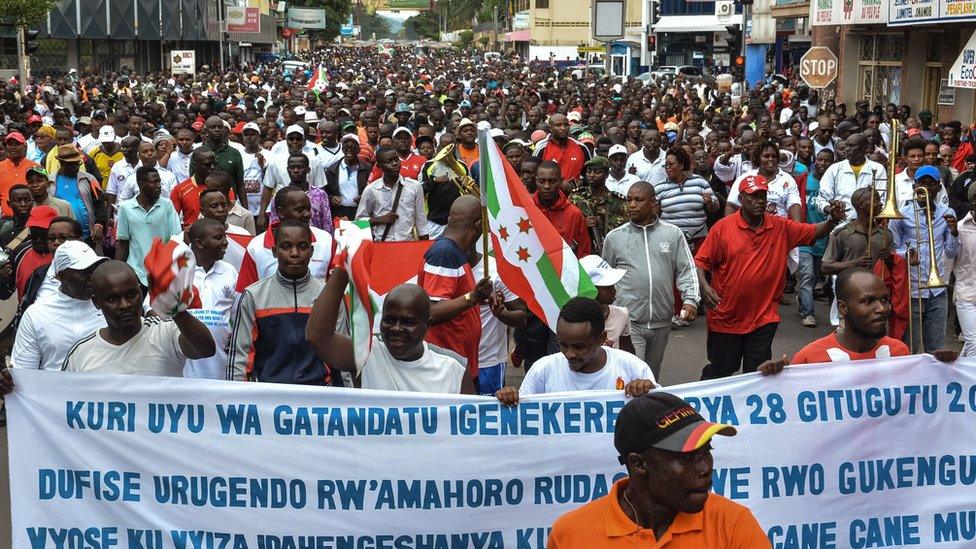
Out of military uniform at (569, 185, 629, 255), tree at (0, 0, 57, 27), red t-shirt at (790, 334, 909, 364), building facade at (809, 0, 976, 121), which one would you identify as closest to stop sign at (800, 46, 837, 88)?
building facade at (809, 0, 976, 121)

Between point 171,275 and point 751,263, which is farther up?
point 171,275

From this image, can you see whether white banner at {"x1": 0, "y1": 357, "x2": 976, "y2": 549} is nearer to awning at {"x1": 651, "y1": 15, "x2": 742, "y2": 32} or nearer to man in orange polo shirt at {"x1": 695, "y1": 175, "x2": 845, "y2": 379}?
man in orange polo shirt at {"x1": 695, "y1": 175, "x2": 845, "y2": 379}

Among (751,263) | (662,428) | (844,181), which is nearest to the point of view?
(662,428)

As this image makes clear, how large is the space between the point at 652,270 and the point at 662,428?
4.27m

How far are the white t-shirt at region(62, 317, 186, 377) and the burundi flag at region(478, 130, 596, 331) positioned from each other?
1.54 m

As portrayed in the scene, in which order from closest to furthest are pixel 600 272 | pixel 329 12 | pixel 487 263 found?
pixel 487 263 → pixel 600 272 → pixel 329 12

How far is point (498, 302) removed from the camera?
19.1ft

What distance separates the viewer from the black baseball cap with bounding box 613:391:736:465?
10.4 ft

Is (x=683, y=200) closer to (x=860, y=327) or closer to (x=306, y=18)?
(x=860, y=327)

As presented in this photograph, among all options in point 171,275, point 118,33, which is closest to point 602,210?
point 171,275

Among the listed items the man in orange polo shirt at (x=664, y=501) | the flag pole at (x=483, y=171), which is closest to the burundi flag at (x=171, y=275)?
the flag pole at (x=483, y=171)

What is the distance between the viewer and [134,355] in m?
5.19

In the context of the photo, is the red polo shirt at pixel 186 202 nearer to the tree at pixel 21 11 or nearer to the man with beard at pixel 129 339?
the man with beard at pixel 129 339

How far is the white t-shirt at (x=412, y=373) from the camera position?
16.8 feet
